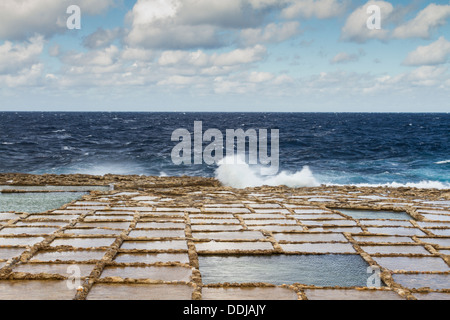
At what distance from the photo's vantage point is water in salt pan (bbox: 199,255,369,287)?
18.5 feet

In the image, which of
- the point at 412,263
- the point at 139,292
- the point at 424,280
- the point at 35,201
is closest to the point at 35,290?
the point at 139,292

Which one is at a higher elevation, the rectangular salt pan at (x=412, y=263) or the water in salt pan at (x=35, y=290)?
the water in salt pan at (x=35, y=290)

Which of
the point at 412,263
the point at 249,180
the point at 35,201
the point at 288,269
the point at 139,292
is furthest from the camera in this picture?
the point at 249,180

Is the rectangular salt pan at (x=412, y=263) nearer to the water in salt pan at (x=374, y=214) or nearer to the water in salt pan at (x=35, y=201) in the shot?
the water in salt pan at (x=374, y=214)

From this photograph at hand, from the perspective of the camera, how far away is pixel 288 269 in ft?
19.9

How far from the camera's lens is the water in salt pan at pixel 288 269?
5637 millimetres

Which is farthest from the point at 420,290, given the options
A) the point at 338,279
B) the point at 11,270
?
the point at 11,270

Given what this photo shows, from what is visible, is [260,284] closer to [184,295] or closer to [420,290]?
[184,295]

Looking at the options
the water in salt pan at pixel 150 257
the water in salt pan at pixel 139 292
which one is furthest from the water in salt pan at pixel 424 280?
the water in salt pan at pixel 150 257

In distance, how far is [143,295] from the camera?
4977 millimetres

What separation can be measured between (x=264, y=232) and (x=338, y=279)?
2304 mm

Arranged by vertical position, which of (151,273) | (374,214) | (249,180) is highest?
(151,273)

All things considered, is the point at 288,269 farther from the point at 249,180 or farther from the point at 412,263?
the point at 249,180

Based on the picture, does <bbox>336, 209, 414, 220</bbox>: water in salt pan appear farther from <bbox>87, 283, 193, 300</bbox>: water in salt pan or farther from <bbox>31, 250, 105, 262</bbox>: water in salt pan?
<bbox>31, 250, 105, 262</bbox>: water in salt pan
